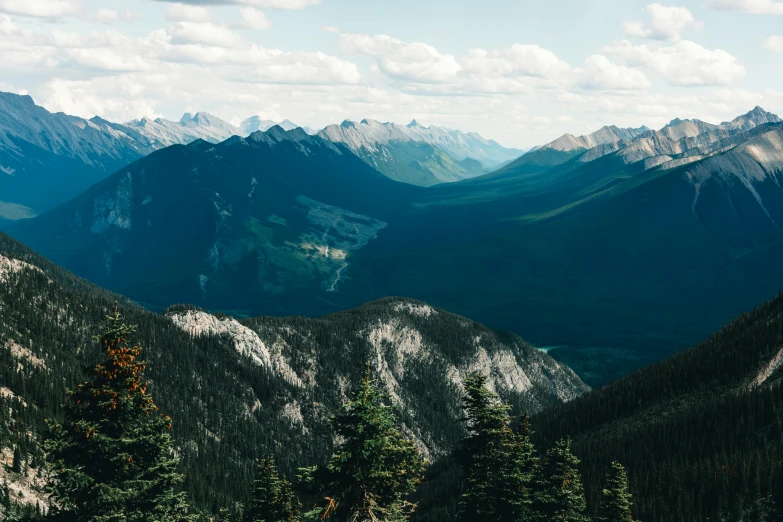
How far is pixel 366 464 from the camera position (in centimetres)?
3425

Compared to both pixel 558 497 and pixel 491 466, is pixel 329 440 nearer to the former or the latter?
pixel 558 497

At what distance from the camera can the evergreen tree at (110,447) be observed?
34.7 meters

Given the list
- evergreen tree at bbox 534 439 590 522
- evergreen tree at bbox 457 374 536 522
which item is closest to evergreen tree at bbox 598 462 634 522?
evergreen tree at bbox 534 439 590 522

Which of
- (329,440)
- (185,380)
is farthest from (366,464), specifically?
(329,440)

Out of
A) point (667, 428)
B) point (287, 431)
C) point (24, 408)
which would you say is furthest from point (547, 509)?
point (287, 431)

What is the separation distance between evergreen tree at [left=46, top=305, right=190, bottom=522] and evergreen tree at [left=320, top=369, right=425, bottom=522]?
363 inches

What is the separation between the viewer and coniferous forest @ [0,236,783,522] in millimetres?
35000

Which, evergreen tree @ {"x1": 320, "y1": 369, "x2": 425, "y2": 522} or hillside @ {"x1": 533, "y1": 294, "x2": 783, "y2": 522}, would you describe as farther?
hillside @ {"x1": 533, "y1": 294, "x2": 783, "y2": 522}

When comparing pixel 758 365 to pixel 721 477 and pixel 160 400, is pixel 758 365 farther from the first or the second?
pixel 160 400

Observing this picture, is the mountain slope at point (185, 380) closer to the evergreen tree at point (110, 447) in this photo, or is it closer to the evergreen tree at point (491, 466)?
the evergreen tree at point (110, 447)

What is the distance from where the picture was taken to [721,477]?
100000mm

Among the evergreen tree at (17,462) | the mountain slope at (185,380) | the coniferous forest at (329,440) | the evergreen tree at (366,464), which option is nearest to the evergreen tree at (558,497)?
the coniferous forest at (329,440)

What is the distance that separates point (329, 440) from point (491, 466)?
15555cm

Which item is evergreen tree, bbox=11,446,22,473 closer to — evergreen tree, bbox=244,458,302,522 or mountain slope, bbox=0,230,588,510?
mountain slope, bbox=0,230,588,510
